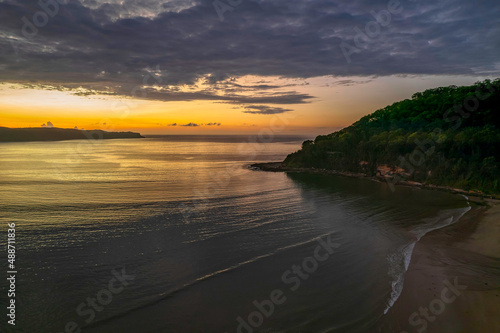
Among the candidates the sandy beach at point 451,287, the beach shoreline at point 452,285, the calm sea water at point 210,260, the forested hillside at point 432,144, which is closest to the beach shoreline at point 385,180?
the forested hillside at point 432,144

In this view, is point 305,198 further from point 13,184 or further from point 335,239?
point 13,184

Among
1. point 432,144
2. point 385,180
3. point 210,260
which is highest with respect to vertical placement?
point 432,144

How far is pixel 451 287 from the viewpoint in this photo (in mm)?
12719

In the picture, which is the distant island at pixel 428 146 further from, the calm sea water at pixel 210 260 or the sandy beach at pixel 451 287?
the sandy beach at pixel 451 287

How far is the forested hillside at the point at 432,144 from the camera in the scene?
38.5m

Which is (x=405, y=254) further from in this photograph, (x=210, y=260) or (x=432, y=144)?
(x=432, y=144)

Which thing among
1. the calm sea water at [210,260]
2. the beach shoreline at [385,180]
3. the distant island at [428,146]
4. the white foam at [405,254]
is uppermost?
the distant island at [428,146]

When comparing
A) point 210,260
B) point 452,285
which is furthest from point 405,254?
point 210,260

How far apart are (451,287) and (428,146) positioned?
37.8m

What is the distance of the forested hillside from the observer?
38500 mm

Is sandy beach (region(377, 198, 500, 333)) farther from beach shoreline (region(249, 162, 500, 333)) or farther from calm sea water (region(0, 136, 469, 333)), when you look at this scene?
calm sea water (region(0, 136, 469, 333))

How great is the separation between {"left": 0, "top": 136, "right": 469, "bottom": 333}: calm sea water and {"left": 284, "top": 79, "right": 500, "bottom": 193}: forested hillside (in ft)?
30.3

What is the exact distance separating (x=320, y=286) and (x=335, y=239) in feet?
22.8

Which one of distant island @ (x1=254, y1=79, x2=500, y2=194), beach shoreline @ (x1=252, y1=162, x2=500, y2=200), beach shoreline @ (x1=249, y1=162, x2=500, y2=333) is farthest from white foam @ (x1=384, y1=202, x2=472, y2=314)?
distant island @ (x1=254, y1=79, x2=500, y2=194)
